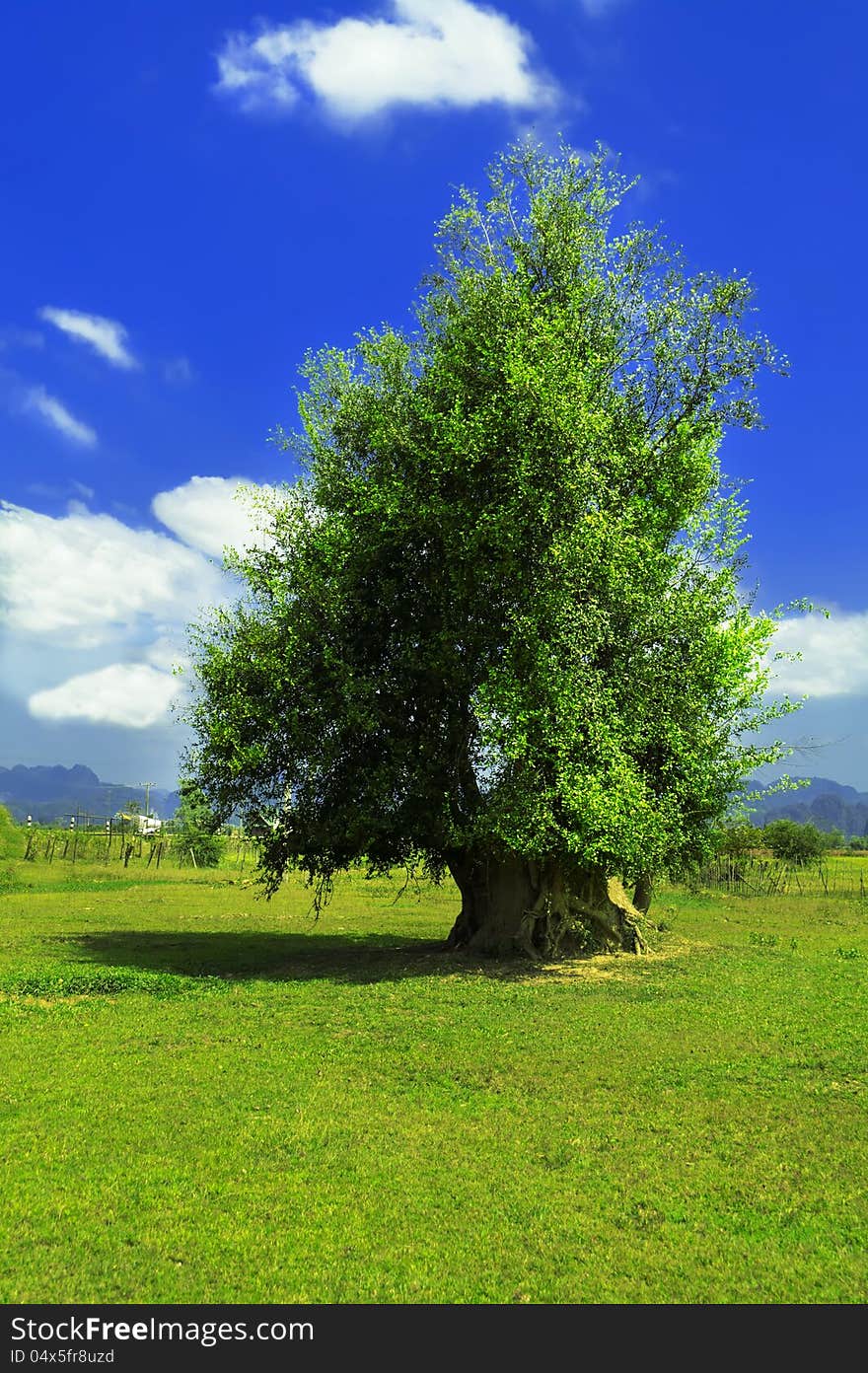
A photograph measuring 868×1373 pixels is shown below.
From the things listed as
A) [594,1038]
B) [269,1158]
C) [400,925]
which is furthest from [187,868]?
[269,1158]

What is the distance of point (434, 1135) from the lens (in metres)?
10.6

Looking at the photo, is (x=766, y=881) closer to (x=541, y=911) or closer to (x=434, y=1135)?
(x=541, y=911)

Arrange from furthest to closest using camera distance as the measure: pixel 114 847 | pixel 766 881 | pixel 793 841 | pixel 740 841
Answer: pixel 114 847, pixel 793 841, pixel 740 841, pixel 766 881

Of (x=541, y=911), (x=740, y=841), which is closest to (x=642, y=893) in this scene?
(x=541, y=911)

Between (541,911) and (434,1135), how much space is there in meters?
15.2

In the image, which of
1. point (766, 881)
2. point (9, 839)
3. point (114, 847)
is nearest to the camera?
point (766, 881)

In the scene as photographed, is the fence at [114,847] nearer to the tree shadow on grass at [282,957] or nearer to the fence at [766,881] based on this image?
the fence at [766,881]

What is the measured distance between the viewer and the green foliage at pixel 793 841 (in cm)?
7151

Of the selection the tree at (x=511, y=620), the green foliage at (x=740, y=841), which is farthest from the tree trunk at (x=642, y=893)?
the green foliage at (x=740, y=841)

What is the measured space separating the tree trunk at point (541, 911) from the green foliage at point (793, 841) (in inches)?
1903

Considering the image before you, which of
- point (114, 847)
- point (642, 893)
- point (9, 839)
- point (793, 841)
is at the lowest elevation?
point (642, 893)

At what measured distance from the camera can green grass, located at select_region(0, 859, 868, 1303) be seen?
7352mm

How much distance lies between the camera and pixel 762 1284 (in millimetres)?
7230
